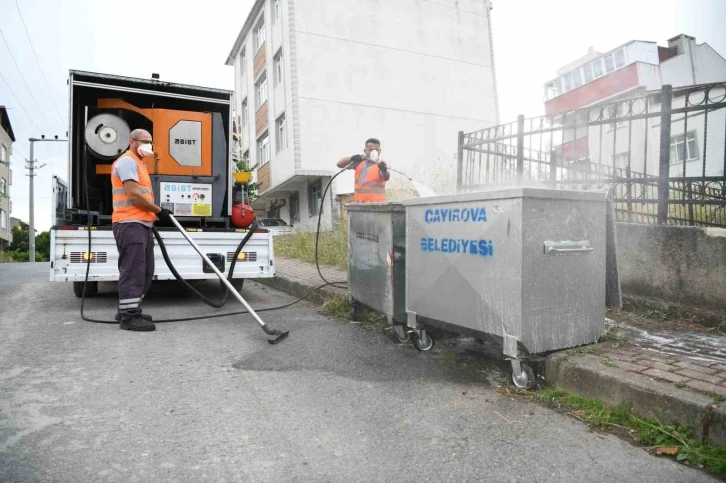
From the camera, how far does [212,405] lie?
9.57ft

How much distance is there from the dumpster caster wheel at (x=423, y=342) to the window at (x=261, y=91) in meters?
23.2

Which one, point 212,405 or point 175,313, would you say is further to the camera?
point 175,313

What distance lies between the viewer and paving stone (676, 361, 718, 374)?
116 inches

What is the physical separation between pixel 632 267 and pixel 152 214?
4627 millimetres

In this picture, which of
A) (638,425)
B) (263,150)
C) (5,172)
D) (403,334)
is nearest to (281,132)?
(263,150)

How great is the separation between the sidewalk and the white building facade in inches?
644

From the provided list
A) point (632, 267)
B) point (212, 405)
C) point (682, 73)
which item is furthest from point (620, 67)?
point (212, 405)

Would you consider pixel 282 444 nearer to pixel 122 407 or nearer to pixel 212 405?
pixel 212 405

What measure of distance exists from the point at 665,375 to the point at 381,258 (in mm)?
2157

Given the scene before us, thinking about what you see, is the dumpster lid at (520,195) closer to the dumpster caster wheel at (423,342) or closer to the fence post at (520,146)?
the dumpster caster wheel at (423,342)

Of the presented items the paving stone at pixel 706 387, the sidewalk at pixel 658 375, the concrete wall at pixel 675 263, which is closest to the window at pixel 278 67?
the concrete wall at pixel 675 263

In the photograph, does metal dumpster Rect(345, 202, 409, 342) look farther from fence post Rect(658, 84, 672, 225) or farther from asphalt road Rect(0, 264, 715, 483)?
fence post Rect(658, 84, 672, 225)

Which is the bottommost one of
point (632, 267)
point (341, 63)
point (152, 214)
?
point (632, 267)

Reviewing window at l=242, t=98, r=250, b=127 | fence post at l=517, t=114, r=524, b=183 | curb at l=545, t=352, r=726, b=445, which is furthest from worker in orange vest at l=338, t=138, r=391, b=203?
window at l=242, t=98, r=250, b=127
